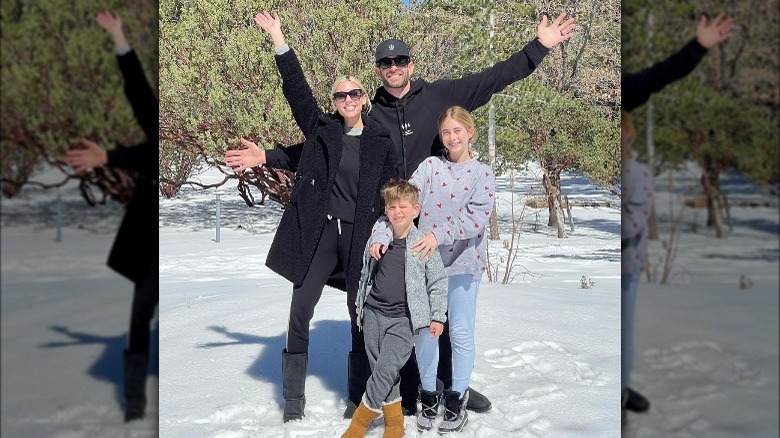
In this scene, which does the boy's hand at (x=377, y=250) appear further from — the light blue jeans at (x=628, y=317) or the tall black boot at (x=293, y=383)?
the light blue jeans at (x=628, y=317)

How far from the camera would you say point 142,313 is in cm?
181

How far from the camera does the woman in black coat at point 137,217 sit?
173 cm

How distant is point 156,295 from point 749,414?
127 cm

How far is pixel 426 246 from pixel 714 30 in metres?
1.49

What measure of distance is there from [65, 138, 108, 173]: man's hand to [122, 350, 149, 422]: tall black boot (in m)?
0.39

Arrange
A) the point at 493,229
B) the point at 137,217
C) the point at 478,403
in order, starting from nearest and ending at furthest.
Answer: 1. the point at 137,217
2. the point at 478,403
3. the point at 493,229

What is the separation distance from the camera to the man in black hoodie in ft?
11.2

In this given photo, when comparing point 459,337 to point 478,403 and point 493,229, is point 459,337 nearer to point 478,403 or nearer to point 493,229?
point 478,403

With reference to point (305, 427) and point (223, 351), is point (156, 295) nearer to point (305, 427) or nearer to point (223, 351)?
point (305, 427)

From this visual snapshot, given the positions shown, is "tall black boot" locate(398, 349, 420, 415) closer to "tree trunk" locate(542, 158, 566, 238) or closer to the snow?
the snow

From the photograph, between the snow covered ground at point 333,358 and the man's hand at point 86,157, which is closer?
the man's hand at point 86,157

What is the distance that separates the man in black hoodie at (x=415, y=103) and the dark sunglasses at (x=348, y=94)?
6.7 inches

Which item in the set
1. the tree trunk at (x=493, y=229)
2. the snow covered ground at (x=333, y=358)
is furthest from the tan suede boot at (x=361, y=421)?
the tree trunk at (x=493, y=229)

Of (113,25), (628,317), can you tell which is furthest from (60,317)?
(628,317)
